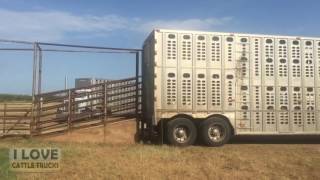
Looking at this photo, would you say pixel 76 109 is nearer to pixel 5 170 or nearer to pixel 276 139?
pixel 276 139

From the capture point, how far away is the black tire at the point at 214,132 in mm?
17438

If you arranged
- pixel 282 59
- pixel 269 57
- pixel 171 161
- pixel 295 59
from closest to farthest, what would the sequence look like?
1. pixel 171 161
2. pixel 269 57
3. pixel 282 59
4. pixel 295 59

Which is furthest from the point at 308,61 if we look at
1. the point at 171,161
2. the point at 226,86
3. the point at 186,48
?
the point at 171,161

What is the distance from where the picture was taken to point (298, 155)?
1511 centimetres

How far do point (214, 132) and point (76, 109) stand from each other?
4345mm

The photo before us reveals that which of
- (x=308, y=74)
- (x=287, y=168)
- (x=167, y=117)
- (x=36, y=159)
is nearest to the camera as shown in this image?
(x=36, y=159)

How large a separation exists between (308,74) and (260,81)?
165 centimetres

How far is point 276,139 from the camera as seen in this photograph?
65.4 ft

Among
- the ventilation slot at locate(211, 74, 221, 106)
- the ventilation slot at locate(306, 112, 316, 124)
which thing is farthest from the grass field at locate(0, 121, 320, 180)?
the ventilation slot at locate(211, 74, 221, 106)

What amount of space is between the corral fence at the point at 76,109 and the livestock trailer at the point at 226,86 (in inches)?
26.7

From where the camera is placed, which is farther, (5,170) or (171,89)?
(171,89)

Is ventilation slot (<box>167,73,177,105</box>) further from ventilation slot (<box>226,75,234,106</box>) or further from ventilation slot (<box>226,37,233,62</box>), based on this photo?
ventilation slot (<box>226,37,233,62</box>)

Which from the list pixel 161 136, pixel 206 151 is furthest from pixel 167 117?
pixel 206 151

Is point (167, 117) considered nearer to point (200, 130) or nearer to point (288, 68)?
point (200, 130)
